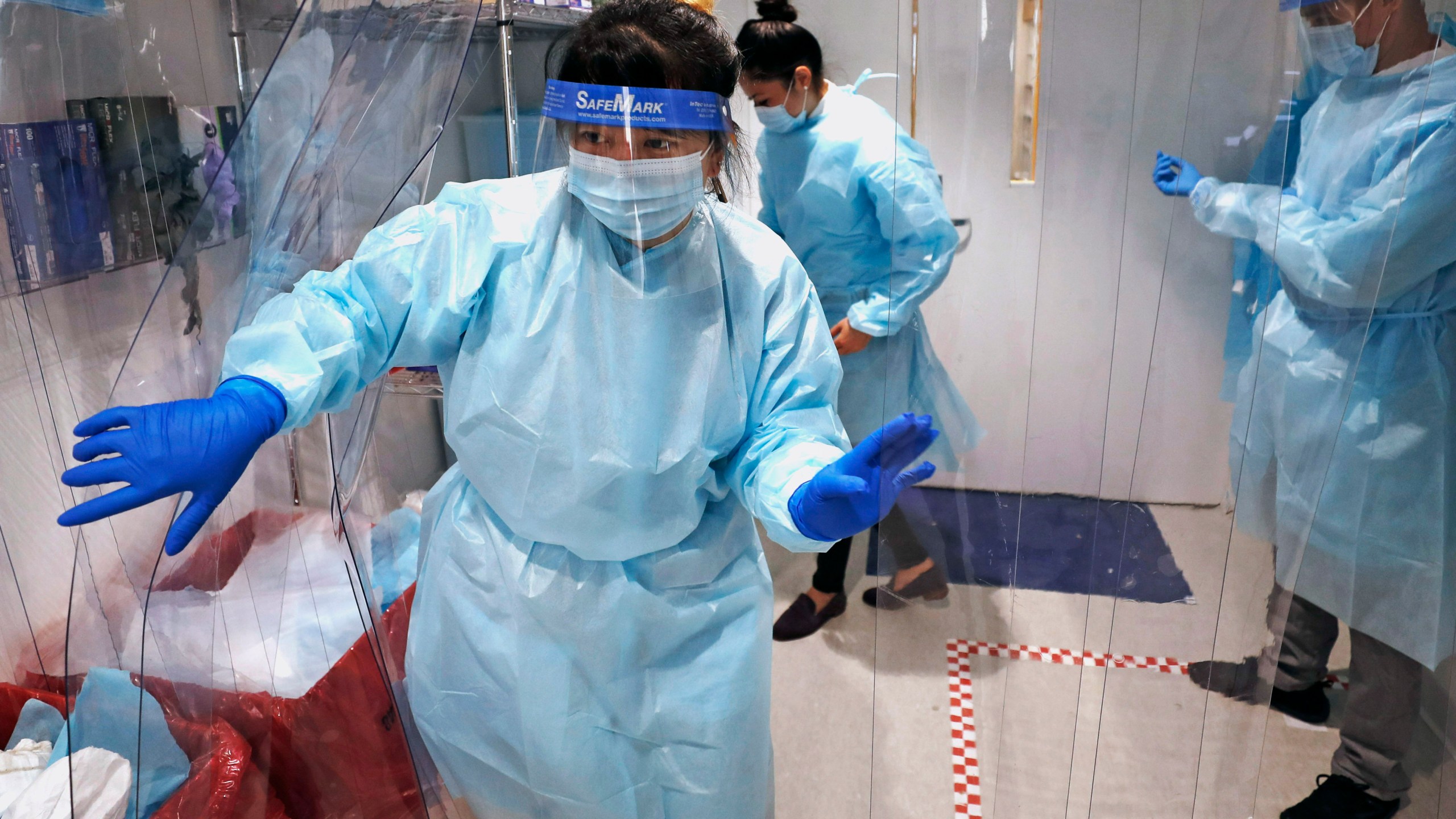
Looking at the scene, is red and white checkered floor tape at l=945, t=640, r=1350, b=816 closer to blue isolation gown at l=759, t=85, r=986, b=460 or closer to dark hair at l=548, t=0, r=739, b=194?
blue isolation gown at l=759, t=85, r=986, b=460

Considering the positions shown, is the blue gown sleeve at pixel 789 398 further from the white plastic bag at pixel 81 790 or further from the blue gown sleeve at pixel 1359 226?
the white plastic bag at pixel 81 790

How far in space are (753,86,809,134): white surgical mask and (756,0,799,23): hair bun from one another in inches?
5.4

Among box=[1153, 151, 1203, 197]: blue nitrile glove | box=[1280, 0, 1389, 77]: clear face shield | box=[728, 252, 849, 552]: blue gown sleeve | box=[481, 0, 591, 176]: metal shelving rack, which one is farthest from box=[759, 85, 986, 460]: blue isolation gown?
box=[481, 0, 591, 176]: metal shelving rack

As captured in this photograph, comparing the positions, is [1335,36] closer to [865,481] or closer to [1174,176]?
[1174,176]

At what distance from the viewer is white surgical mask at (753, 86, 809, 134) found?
6.06ft

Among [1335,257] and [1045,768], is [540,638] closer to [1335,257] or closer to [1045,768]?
[1045,768]

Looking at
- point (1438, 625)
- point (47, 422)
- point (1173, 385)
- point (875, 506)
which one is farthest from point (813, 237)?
point (47, 422)

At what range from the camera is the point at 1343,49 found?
101cm

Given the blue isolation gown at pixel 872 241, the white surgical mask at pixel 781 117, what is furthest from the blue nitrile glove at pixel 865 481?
the white surgical mask at pixel 781 117

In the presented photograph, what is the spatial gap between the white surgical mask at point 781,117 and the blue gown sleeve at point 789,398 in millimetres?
855

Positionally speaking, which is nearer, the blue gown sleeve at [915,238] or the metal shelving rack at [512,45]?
the blue gown sleeve at [915,238]

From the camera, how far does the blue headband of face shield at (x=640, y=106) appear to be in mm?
915

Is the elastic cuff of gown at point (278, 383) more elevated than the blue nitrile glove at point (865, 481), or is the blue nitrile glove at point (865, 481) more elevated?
the elastic cuff of gown at point (278, 383)

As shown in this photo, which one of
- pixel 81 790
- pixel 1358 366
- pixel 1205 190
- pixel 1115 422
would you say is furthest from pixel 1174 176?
pixel 81 790
